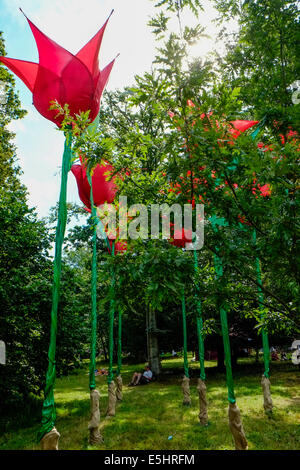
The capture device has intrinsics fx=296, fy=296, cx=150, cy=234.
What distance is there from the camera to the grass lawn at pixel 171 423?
629 centimetres

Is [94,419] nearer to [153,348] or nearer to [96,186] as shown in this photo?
[96,186]

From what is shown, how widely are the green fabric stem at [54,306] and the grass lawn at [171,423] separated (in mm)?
2646

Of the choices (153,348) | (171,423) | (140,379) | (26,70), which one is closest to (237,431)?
(171,423)

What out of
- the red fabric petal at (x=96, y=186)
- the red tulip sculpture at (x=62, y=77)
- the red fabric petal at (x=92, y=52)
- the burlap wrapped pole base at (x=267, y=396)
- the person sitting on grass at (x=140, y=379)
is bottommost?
the person sitting on grass at (x=140, y=379)

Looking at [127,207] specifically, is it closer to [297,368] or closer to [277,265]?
[277,265]

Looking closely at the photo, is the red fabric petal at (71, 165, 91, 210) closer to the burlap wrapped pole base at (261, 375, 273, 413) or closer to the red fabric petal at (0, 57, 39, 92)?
the red fabric petal at (0, 57, 39, 92)

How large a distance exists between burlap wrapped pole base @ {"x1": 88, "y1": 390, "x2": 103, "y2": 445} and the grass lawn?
224 mm

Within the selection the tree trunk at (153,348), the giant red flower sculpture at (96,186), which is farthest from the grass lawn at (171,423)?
the giant red flower sculpture at (96,186)

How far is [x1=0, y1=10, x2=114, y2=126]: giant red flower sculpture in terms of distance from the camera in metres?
5.38

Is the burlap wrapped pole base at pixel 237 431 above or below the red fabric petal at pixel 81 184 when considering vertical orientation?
below

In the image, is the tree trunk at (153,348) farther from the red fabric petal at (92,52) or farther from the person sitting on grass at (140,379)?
the red fabric petal at (92,52)

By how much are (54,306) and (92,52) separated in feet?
15.7

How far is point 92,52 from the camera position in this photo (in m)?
5.71
